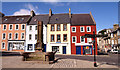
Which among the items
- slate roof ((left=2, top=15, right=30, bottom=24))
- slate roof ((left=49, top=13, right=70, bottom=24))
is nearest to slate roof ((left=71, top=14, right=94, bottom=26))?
slate roof ((left=49, top=13, right=70, bottom=24))

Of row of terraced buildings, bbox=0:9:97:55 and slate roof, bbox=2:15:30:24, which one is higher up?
slate roof, bbox=2:15:30:24

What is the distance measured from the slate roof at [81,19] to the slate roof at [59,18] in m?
1.89

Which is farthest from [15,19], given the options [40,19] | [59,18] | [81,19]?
[81,19]

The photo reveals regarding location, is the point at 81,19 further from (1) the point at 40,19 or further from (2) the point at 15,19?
(2) the point at 15,19

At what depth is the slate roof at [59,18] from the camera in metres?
30.5

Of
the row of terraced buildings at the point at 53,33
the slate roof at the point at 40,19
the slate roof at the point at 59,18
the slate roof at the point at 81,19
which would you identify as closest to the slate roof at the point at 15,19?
the row of terraced buildings at the point at 53,33

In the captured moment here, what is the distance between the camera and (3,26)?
33.0m

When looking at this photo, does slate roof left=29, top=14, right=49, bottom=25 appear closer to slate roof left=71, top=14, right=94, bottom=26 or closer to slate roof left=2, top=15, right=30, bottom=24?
slate roof left=2, top=15, right=30, bottom=24

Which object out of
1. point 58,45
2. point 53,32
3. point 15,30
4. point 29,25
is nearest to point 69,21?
point 53,32

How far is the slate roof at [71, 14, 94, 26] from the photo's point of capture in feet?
95.9

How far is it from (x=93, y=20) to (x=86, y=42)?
6722mm

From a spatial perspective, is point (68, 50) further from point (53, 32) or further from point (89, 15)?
point (89, 15)

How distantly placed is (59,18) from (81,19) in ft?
22.4

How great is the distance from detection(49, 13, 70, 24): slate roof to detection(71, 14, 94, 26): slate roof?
1888 millimetres
